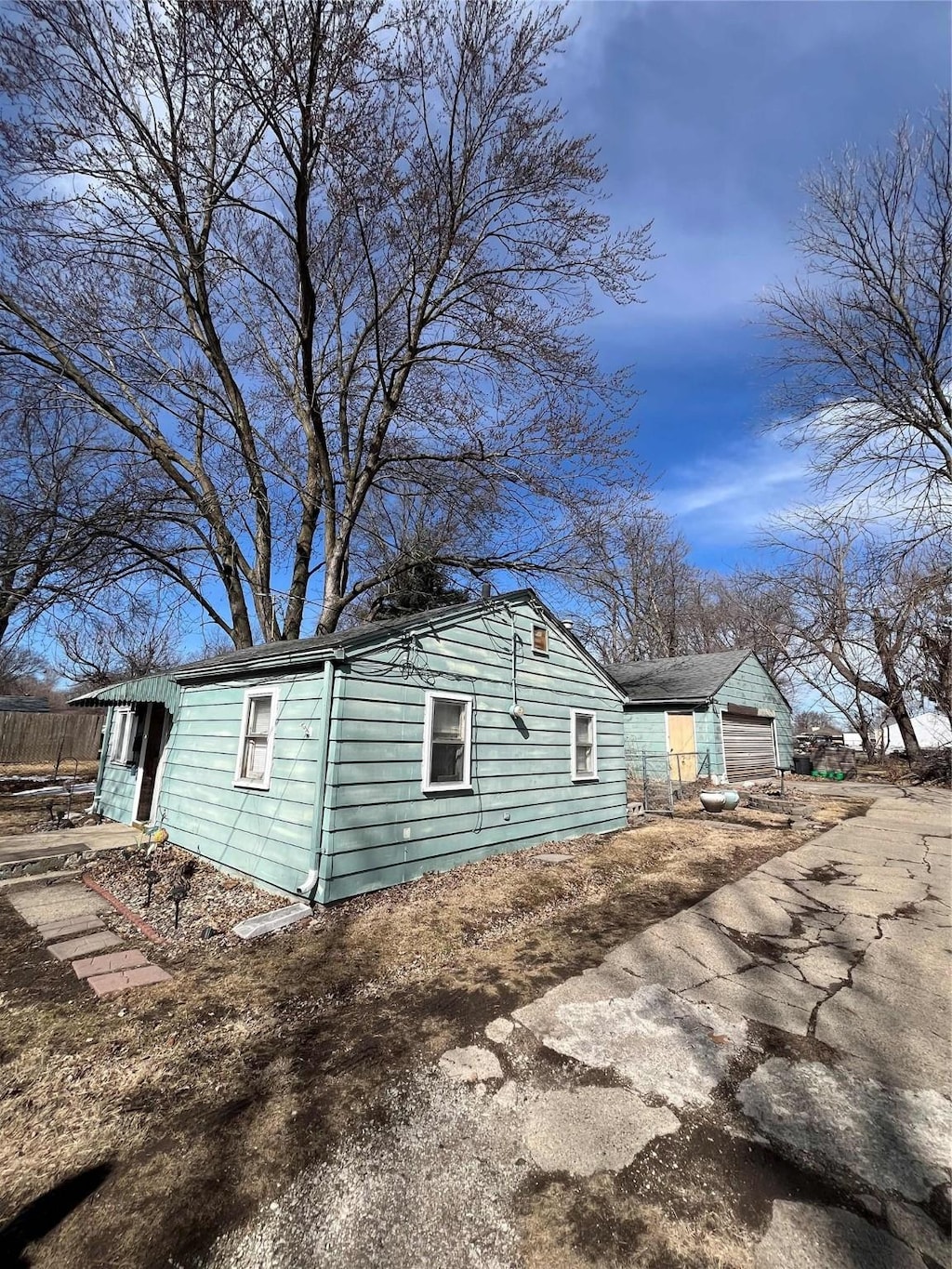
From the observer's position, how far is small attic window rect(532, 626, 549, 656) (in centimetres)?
887

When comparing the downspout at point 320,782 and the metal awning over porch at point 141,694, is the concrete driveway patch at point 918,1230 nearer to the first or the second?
the downspout at point 320,782

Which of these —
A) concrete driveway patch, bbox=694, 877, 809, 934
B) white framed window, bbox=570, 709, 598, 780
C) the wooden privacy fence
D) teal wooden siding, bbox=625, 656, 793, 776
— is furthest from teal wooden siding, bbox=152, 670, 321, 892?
the wooden privacy fence

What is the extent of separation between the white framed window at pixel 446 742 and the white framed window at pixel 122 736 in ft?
23.5

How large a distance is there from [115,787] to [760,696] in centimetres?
2079

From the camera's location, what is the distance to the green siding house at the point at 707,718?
16772mm

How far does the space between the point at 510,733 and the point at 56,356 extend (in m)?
11.6

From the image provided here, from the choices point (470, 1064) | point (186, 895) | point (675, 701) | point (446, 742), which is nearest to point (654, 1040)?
point (470, 1064)

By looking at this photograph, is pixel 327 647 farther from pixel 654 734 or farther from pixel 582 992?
pixel 654 734

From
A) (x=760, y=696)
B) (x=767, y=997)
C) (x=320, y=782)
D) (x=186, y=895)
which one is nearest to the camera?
(x=767, y=997)

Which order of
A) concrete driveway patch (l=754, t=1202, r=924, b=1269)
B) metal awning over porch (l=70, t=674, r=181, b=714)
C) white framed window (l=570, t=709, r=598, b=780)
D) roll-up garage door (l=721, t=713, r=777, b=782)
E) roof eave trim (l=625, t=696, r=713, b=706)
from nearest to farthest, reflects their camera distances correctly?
concrete driveway patch (l=754, t=1202, r=924, b=1269)
metal awning over porch (l=70, t=674, r=181, b=714)
white framed window (l=570, t=709, r=598, b=780)
roof eave trim (l=625, t=696, r=713, b=706)
roll-up garage door (l=721, t=713, r=777, b=782)

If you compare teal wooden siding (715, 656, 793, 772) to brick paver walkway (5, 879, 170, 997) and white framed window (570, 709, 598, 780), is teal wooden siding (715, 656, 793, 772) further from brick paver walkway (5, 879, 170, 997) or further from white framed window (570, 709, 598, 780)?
brick paver walkway (5, 879, 170, 997)

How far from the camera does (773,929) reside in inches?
202

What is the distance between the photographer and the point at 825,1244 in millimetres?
A: 1955

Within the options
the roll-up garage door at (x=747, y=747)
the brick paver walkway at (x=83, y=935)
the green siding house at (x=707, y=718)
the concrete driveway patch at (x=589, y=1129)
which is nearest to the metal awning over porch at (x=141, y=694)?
the brick paver walkway at (x=83, y=935)
